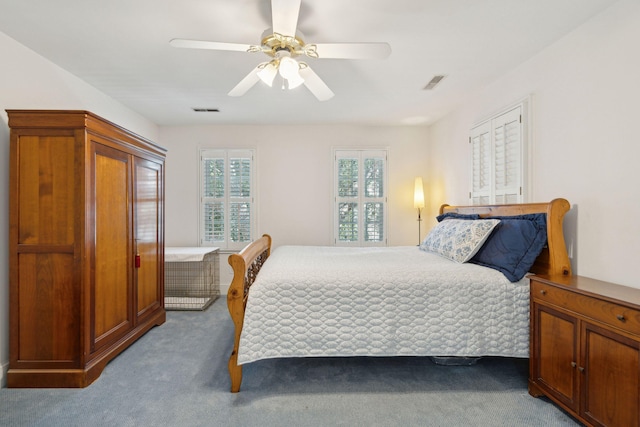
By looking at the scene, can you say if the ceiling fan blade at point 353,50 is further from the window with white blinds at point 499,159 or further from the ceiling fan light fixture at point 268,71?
the window with white blinds at point 499,159

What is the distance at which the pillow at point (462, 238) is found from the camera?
7.52ft

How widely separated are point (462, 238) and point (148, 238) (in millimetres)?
2835

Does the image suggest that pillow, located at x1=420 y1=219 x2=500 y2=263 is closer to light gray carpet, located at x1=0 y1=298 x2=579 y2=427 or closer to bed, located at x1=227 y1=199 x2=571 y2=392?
bed, located at x1=227 y1=199 x2=571 y2=392

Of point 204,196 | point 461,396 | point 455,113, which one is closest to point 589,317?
point 461,396

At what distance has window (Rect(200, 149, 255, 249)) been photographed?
4320 millimetres

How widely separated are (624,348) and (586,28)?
1932 mm

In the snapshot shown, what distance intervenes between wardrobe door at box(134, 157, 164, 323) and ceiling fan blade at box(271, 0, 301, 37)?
6.00ft

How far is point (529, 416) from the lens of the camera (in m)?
1.70

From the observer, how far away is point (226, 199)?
433 cm

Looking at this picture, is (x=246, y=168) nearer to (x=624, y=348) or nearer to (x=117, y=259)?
(x=117, y=259)

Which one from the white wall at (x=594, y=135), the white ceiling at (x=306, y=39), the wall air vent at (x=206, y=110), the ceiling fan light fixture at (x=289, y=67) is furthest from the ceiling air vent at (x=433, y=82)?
the wall air vent at (x=206, y=110)

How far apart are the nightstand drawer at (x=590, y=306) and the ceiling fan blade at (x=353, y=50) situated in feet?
5.51

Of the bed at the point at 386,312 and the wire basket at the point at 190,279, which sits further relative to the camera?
the wire basket at the point at 190,279

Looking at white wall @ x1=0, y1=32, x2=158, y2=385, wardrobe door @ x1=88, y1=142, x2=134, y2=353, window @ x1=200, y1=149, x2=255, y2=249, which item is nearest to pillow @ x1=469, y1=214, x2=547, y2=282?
wardrobe door @ x1=88, y1=142, x2=134, y2=353
